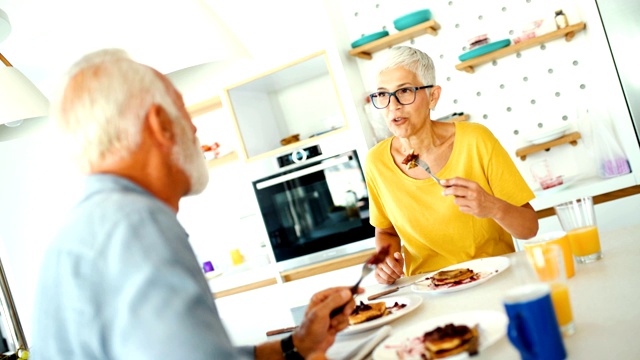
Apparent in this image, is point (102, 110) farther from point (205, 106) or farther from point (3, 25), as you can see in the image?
point (205, 106)

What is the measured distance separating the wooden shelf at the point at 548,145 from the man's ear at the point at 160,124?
8.56 ft

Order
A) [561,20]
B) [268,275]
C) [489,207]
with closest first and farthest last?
[489,207] → [561,20] → [268,275]

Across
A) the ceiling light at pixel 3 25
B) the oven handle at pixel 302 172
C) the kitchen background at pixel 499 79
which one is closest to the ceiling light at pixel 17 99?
Result: the ceiling light at pixel 3 25

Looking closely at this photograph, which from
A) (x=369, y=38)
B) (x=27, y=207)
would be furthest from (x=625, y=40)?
(x=27, y=207)

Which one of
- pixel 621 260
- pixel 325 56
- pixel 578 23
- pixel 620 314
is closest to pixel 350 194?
pixel 325 56

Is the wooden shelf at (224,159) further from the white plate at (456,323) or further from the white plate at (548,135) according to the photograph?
the white plate at (456,323)

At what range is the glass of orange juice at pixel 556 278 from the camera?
0.98m

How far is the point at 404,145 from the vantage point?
2.11 metres

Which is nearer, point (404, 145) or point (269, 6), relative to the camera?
point (404, 145)

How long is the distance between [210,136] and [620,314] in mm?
3594

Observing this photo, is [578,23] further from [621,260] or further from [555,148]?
[621,260]

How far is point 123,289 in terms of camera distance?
817 mm

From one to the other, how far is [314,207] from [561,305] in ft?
8.70

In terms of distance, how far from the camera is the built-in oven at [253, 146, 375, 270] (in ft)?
11.3
